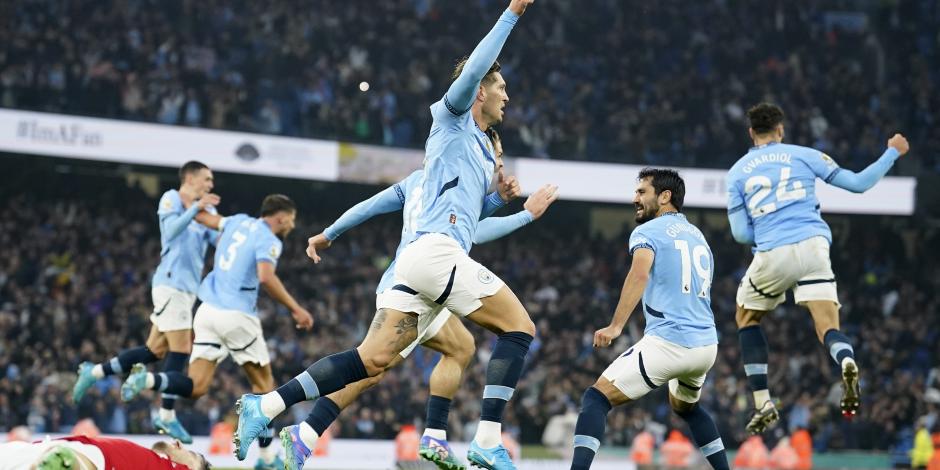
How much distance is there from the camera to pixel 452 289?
6695 mm

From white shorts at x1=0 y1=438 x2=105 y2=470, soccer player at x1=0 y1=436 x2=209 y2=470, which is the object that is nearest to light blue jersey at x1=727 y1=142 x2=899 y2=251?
soccer player at x1=0 y1=436 x2=209 y2=470

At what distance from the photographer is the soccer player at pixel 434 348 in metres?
6.93

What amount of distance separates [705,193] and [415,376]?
8.34 metres

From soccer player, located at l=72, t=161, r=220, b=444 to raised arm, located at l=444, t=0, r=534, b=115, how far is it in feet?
14.3

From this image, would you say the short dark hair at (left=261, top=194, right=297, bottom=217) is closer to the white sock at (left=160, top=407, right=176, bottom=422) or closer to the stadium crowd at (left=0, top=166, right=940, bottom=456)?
the white sock at (left=160, top=407, right=176, bottom=422)

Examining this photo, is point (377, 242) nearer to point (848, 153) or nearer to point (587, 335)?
point (587, 335)

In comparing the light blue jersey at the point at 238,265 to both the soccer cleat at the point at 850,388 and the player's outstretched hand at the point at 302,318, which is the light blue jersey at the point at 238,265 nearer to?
the player's outstretched hand at the point at 302,318

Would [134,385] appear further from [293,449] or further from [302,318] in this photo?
[293,449]

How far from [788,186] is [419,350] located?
Answer: 49.4 feet

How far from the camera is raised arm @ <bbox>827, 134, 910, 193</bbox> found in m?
8.71

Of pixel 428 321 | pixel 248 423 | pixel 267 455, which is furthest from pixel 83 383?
pixel 428 321

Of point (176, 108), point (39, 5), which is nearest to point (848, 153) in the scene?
point (176, 108)

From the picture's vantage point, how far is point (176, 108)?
23.6m

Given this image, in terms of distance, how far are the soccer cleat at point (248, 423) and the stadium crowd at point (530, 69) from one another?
1757cm
